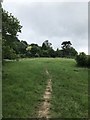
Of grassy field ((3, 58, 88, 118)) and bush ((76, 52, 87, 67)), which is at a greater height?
bush ((76, 52, 87, 67))

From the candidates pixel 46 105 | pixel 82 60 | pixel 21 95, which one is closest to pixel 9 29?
pixel 21 95

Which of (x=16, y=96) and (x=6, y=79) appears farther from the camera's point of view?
(x=6, y=79)

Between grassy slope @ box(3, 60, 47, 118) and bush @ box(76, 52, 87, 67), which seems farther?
bush @ box(76, 52, 87, 67)

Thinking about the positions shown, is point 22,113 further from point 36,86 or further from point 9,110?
point 36,86

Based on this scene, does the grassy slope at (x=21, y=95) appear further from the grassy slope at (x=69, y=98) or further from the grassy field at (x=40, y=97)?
the grassy slope at (x=69, y=98)

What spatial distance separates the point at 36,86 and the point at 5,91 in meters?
A: 3.52

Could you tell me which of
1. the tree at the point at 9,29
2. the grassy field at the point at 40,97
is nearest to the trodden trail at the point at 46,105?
the grassy field at the point at 40,97

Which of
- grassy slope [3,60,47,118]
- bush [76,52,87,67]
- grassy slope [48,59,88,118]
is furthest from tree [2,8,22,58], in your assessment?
bush [76,52,87,67]

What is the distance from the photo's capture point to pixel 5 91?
24531mm

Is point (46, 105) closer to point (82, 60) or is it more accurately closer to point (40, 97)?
point (40, 97)

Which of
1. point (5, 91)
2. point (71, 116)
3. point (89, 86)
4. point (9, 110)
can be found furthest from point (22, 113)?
point (89, 86)

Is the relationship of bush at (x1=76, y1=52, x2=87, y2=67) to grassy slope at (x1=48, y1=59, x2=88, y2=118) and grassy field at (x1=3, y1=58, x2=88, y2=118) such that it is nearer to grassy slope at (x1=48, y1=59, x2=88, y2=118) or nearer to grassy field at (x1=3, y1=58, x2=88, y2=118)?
grassy field at (x1=3, y1=58, x2=88, y2=118)

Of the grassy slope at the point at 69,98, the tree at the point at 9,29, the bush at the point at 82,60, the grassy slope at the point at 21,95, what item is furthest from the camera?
the bush at the point at 82,60

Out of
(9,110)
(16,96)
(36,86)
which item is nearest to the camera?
(9,110)
